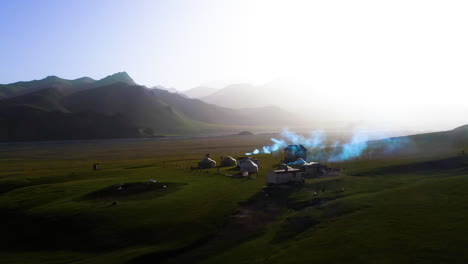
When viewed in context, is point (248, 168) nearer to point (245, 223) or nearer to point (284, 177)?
point (284, 177)

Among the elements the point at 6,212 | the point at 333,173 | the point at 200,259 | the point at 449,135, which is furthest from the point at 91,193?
the point at 449,135

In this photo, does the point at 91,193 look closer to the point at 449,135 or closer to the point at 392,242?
the point at 392,242

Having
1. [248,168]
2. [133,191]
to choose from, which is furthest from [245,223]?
[248,168]

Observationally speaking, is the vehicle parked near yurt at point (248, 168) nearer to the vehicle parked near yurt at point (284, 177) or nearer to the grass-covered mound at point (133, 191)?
the vehicle parked near yurt at point (284, 177)

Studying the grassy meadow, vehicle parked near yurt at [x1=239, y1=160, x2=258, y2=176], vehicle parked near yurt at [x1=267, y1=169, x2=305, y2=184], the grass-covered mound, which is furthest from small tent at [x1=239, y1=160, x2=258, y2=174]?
the grass-covered mound

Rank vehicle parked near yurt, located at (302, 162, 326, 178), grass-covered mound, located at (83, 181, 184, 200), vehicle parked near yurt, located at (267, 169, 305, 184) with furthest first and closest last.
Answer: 1. vehicle parked near yurt, located at (302, 162, 326, 178)
2. vehicle parked near yurt, located at (267, 169, 305, 184)
3. grass-covered mound, located at (83, 181, 184, 200)

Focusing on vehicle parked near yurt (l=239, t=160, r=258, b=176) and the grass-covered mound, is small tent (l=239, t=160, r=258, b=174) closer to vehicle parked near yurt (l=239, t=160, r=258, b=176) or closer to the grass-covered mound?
vehicle parked near yurt (l=239, t=160, r=258, b=176)

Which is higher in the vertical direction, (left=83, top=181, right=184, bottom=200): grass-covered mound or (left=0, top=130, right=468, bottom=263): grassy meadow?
(left=83, top=181, right=184, bottom=200): grass-covered mound

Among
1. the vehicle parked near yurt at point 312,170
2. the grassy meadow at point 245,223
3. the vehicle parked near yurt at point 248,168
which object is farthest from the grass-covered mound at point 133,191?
the vehicle parked near yurt at point 312,170

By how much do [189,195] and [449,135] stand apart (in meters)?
95.4

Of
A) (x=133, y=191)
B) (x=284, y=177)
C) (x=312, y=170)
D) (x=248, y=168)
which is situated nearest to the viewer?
(x=133, y=191)

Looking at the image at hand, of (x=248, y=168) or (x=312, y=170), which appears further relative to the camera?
(x=248, y=168)

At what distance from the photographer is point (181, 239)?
3562 cm

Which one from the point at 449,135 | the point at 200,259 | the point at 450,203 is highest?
the point at 449,135
